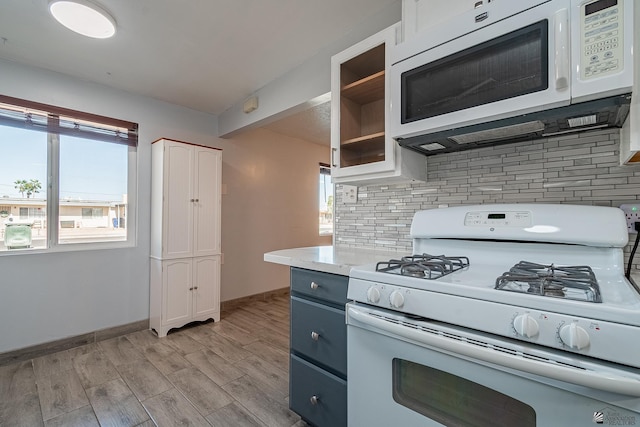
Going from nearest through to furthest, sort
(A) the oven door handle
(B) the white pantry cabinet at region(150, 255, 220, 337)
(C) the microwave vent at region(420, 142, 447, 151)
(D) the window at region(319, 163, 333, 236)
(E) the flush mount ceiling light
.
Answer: (A) the oven door handle
(C) the microwave vent at region(420, 142, 447, 151)
(E) the flush mount ceiling light
(B) the white pantry cabinet at region(150, 255, 220, 337)
(D) the window at region(319, 163, 333, 236)

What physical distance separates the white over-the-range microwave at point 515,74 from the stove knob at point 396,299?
2.45 feet

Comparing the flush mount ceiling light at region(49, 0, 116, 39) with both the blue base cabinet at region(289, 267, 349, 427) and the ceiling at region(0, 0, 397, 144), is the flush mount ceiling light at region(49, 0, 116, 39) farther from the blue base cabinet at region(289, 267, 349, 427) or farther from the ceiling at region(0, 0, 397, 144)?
the blue base cabinet at region(289, 267, 349, 427)

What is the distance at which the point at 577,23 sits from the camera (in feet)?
3.03

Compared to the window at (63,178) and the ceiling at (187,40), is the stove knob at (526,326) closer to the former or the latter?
the ceiling at (187,40)

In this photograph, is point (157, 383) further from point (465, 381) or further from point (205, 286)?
point (465, 381)

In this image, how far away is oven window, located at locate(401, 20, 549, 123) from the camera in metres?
1.00

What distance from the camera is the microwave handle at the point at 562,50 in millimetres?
926

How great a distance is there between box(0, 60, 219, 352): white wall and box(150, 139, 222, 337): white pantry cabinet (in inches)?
5.7

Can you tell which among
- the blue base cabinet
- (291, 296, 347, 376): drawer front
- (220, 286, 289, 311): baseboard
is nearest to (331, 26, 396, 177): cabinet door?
the blue base cabinet

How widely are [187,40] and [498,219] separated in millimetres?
2229

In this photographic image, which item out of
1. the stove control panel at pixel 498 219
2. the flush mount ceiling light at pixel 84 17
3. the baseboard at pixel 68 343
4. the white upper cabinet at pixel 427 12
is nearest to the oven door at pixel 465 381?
the stove control panel at pixel 498 219

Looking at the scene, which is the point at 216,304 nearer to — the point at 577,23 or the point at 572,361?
the point at 572,361

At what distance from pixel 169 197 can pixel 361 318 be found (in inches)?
98.1

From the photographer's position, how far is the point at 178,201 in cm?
287
